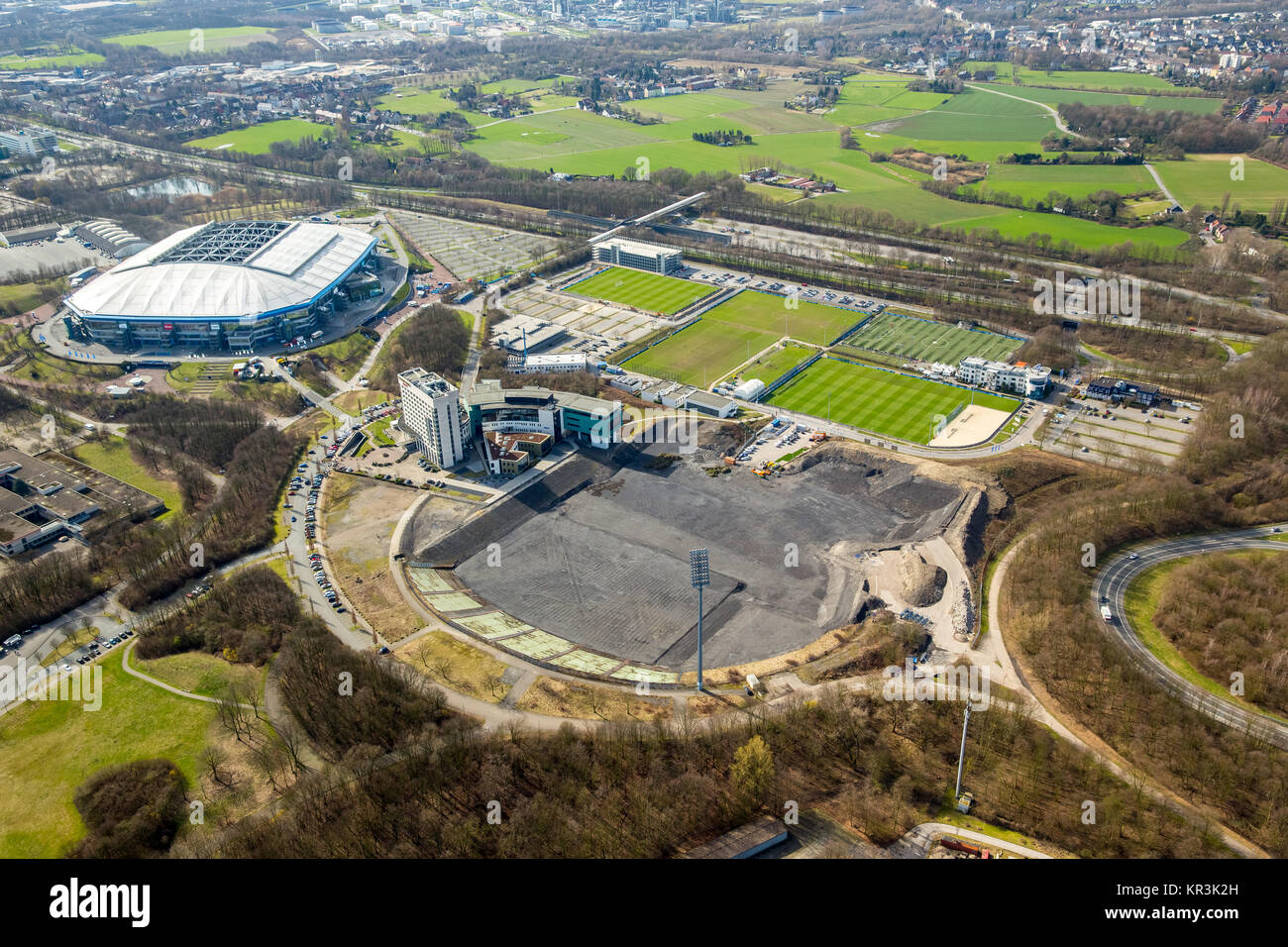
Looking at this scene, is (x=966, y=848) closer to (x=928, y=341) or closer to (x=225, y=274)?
(x=928, y=341)

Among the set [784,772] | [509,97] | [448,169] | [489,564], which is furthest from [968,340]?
[509,97]

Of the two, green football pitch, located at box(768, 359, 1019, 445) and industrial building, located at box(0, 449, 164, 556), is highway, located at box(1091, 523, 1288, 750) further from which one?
industrial building, located at box(0, 449, 164, 556)

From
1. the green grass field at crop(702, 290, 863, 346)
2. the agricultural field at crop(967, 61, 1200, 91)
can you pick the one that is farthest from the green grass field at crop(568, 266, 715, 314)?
the agricultural field at crop(967, 61, 1200, 91)

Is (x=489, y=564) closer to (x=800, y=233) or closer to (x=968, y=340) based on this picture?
(x=968, y=340)

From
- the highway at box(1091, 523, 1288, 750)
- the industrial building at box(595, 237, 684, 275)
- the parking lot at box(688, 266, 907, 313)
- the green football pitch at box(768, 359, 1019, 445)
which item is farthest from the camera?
the industrial building at box(595, 237, 684, 275)

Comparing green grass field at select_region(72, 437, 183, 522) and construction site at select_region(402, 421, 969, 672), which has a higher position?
green grass field at select_region(72, 437, 183, 522)

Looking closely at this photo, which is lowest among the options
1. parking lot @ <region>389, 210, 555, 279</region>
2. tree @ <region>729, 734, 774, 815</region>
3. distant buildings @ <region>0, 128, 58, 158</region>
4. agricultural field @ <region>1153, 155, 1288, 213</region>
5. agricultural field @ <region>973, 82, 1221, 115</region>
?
tree @ <region>729, 734, 774, 815</region>

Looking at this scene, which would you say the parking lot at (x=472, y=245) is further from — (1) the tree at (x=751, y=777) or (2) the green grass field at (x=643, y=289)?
(1) the tree at (x=751, y=777)
